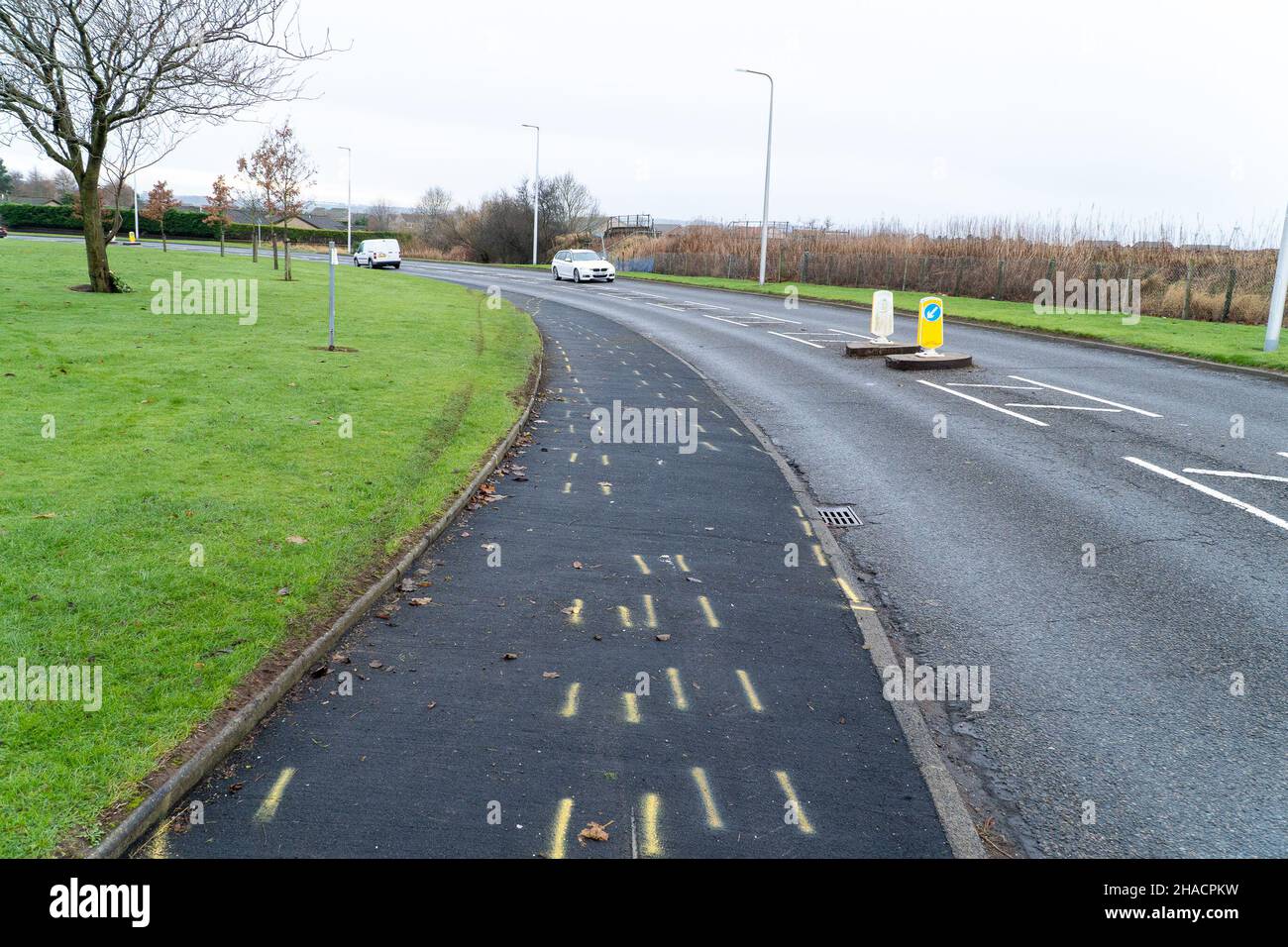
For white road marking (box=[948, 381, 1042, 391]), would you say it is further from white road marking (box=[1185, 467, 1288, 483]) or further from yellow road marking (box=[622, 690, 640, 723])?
yellow road marking (box=[622, 690, 640, 723])

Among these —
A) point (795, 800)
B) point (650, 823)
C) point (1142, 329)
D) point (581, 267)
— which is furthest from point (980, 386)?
point (581, 267)

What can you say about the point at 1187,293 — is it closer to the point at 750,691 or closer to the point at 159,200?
the point at 750,691

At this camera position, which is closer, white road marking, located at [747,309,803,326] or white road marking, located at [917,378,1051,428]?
white road marking, located at [917,378,1051,428]

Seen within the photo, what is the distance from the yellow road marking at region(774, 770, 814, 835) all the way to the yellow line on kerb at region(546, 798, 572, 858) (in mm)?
904

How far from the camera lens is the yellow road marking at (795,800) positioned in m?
3.78

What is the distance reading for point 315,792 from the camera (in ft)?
12.8

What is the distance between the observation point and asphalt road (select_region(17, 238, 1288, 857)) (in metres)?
4.18

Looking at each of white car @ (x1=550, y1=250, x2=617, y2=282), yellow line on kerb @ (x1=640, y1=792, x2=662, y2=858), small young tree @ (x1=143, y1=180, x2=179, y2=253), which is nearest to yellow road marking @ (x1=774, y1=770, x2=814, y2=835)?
yellow line on kerb @ (x1=640, y1=792, x2=662, y2=858)

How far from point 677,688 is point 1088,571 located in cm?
364

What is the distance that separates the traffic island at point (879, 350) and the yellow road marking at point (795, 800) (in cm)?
1531

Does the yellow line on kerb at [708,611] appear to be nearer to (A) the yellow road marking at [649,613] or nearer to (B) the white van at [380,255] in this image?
(A) the yellow road marking at [649,613]

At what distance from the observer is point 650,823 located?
3.76 metres

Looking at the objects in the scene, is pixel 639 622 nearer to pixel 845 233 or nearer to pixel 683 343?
pixel 683 343
